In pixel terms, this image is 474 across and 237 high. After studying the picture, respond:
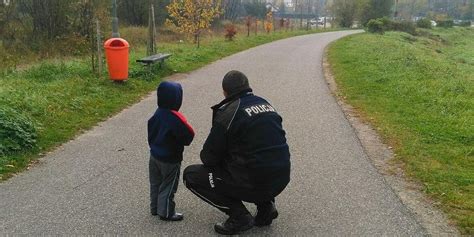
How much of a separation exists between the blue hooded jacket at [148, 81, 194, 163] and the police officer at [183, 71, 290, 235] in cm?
30

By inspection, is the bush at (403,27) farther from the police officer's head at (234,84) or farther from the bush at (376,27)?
the police officer's head at (234,84)

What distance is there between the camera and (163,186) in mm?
4457

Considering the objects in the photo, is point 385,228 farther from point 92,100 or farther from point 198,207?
point 92,100

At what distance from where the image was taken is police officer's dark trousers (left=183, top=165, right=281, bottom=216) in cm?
411

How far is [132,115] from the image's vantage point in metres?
8.90

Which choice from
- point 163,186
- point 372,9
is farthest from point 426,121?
point 372,9

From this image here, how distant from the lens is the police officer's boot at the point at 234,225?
4117 mm

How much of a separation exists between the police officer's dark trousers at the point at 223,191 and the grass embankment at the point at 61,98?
8.58 feet

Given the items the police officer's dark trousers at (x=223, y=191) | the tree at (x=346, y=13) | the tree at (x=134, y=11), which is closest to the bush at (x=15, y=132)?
the police officer's dark trousers at (x=223, y=191)

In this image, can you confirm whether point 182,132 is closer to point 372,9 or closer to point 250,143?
point 250,143

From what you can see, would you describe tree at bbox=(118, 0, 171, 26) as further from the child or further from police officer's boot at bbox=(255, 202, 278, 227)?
police officer's boot at bbox=(255, 202, 278, 227)

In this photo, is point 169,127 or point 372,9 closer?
point 169,127

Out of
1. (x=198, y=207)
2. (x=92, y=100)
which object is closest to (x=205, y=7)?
(x=92, y=100)

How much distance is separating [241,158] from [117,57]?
24.8 ft
